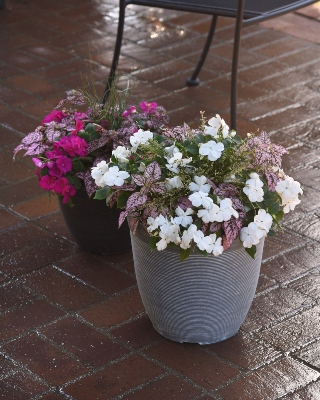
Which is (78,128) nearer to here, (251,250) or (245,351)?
(251,250)

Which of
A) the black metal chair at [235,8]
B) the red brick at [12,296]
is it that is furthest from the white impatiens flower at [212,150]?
the black metal chair at [235,8]

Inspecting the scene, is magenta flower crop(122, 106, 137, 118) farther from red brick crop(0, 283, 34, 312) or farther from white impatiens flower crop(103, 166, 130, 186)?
red brick crop(0, 283, 34, 312)

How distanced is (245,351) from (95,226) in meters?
0.69

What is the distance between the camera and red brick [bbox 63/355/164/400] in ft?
7.39

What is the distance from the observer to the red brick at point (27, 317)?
251cm

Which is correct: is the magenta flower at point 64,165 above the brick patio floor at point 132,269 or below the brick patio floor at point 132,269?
above

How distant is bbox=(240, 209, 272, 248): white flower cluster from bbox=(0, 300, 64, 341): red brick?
71 centimetres

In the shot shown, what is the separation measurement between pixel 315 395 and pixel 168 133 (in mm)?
832

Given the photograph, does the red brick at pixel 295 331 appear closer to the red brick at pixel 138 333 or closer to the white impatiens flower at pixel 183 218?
the red brick at pixel 138 333

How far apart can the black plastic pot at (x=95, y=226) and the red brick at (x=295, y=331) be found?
619 mm

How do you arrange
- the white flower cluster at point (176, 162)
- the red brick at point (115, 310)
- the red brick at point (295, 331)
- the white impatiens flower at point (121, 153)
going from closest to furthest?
the white flower cluster at point (176, 162)
the white impatiens flower at point (121, 153)
the red brick at point (295, 331)
the red brick at point (115, 310)

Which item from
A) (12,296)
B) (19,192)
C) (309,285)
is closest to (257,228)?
(309,285)

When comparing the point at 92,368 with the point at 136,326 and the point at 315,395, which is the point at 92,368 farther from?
the point at 315,395

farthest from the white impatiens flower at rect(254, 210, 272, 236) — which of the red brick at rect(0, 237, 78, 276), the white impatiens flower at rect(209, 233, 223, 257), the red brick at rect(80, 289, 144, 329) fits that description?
the red brick at rect(0, 237, 78, 276)
